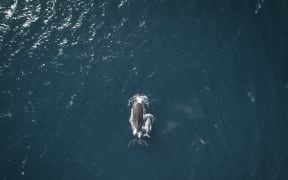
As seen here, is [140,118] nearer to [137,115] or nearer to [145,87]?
[137,115]

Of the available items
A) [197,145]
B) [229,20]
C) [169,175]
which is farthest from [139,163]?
[229,20]

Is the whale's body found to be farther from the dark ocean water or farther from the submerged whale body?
the dark ocean water

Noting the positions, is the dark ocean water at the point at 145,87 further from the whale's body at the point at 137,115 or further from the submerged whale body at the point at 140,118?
the whale's body at the point at 137,115

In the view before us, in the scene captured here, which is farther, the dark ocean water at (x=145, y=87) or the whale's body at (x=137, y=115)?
the whale's body at (x=137, y=115)

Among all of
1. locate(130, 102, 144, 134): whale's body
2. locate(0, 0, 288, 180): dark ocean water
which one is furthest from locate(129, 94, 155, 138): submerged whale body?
locate(0, 0, 288, 180): dark ocean water

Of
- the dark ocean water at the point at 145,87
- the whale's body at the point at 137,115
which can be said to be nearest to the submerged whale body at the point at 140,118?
the whale's body at the point at 137,115

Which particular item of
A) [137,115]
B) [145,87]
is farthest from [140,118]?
[145,87]

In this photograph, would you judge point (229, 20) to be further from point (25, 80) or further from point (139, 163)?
point (25, 80)
